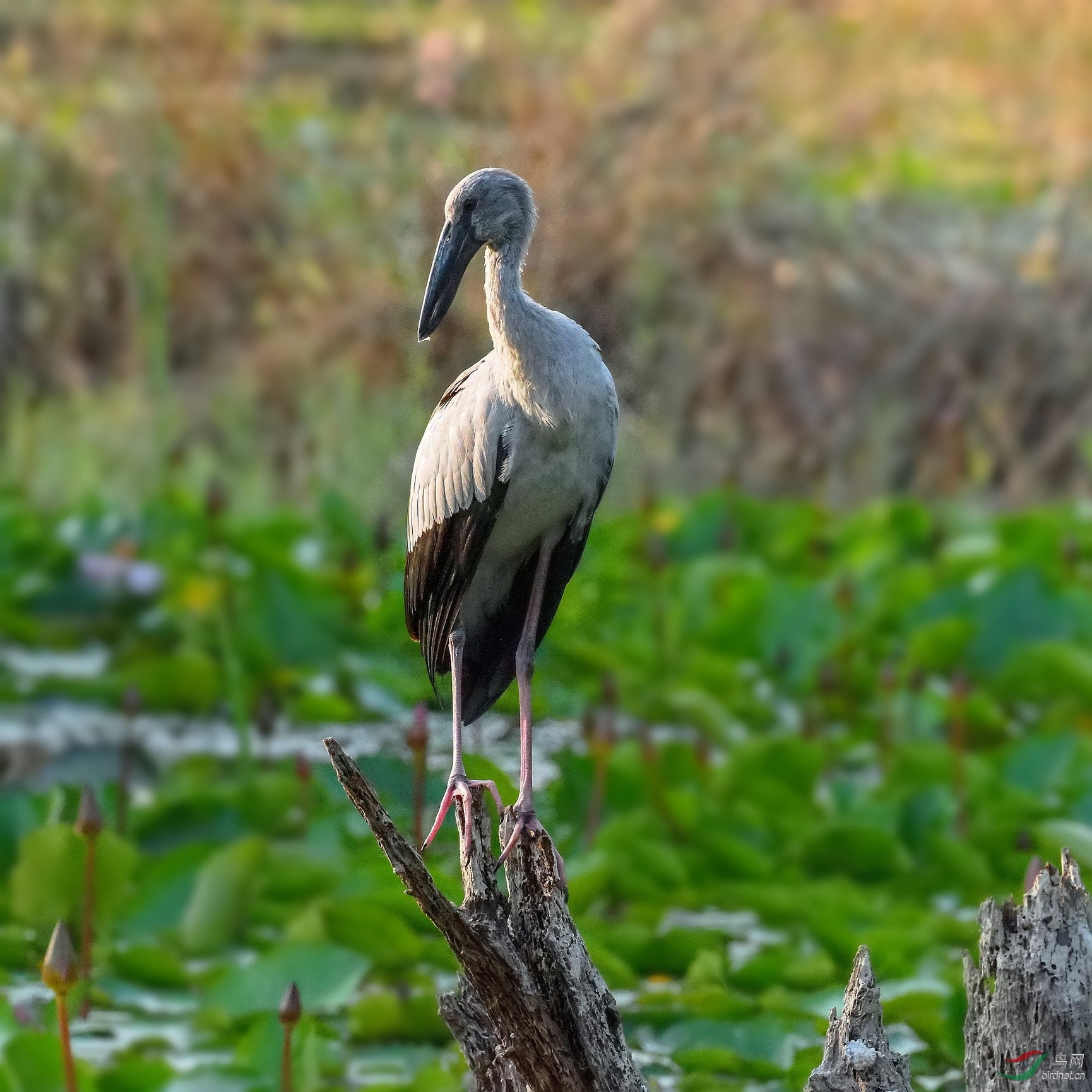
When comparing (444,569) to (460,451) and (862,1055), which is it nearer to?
(460,451)

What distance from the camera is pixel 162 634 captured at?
17.3ft

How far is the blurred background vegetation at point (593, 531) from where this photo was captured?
3166 millimetres

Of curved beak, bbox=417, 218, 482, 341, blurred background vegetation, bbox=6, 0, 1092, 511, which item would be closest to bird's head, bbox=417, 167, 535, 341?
curved beak, bbox=417, 218, 482, 341

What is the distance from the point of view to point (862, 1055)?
6.85ft

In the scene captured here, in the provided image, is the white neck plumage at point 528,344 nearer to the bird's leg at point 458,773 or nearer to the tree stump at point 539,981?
the bird's leg at point 458,773

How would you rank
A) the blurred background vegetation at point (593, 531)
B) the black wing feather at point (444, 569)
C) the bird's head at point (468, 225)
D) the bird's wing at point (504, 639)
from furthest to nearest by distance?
the blurred background vegetation at point (593, 531), the bird's wing at point (504, 639), the black wing feather at point (444, 569), the bird's head at point (468, 225)

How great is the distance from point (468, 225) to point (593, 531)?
2.23ft

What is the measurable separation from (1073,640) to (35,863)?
3.14 m

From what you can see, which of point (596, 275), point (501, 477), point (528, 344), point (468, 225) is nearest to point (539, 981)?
point (501, 477)

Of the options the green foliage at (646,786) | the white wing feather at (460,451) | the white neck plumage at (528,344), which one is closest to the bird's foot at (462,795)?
the green foliage at (646,786)

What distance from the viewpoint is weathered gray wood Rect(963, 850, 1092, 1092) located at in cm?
212

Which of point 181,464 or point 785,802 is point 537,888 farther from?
point 181,464

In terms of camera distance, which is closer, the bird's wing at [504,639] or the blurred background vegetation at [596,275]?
the bird's wing at [504,639]

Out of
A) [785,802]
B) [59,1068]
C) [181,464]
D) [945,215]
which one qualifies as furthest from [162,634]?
[945,215]
